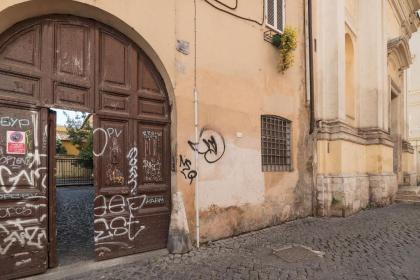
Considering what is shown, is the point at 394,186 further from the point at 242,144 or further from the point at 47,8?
the point at 47,8

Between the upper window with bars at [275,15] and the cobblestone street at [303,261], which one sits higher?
the upper window with bars at [275,15]

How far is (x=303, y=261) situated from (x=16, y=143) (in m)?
4.46

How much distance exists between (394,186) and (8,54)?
44.9 feet

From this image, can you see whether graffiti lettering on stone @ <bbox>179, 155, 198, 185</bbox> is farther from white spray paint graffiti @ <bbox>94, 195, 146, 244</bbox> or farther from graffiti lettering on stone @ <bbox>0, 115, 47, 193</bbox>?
graffiti lettering on stone @ <bbox>0, 115, 47, 193</bbox>

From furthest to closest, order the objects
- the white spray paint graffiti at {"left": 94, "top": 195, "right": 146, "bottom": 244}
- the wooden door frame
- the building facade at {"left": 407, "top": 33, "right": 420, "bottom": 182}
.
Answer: the building facade at {"left": 407, "top": 33, "right": 420, "bottom": 182}, the white spray paint graffiti at {"left": 94, "top": 195, "right": 146, "bottom": 244}, the wooden door frame

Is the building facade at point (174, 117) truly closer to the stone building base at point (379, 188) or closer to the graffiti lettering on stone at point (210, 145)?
the graffiti lettering on stone at point (210, 145)

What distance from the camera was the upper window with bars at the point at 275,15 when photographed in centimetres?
859

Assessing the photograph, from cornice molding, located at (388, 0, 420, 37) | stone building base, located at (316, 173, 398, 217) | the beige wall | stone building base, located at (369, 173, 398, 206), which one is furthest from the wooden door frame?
cornice molding, located at (388, 0, 420, 37)

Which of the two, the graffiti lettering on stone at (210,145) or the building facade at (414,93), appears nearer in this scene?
the graffiti lettering on stone at (210,145)

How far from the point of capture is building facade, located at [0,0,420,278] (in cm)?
457

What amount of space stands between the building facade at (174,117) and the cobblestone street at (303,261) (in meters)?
0.45

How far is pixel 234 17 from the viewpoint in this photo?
7441mm

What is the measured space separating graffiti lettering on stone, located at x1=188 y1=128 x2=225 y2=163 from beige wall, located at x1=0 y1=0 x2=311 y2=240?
0.11m

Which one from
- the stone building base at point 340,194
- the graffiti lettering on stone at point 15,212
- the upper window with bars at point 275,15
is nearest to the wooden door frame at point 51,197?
the graffiti lettering on stone at point 15,212
